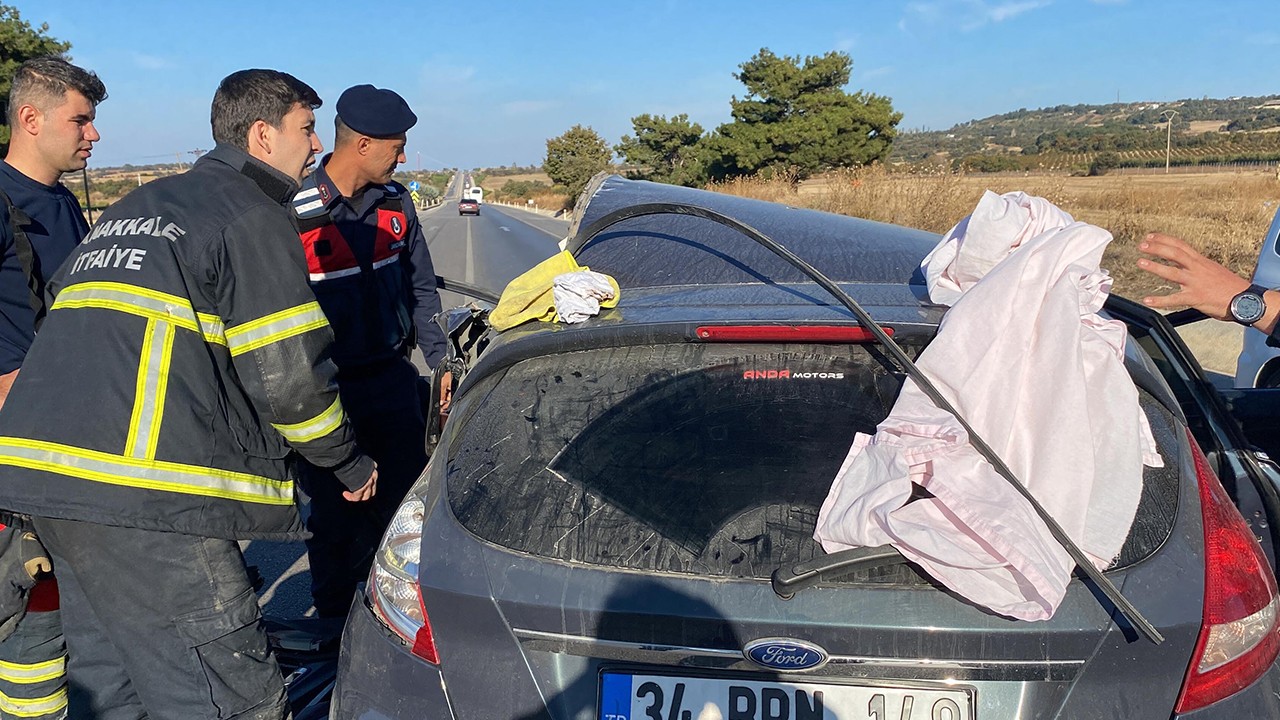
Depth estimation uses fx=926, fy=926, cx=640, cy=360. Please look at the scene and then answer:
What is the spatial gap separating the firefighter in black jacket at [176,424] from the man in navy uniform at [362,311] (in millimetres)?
1011

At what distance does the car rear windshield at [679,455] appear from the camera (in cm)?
167

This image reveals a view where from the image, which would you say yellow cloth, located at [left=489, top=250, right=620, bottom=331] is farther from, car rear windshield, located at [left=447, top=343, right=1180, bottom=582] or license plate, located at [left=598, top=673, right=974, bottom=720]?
license plate, located at [left=598, top=673, right=974, bottom=720]

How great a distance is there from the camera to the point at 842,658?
59.7 inches

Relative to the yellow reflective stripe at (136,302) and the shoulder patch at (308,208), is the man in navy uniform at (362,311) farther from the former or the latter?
the yellow reflective stripe at (136,302)

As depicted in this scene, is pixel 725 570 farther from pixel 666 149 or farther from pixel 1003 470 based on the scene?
pixel 666 149

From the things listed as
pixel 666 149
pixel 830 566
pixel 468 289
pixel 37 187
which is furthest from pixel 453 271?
pixel 666 149

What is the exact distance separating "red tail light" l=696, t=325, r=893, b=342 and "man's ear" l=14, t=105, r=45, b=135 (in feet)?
9.43

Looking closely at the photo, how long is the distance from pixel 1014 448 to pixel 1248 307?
4.96 ft

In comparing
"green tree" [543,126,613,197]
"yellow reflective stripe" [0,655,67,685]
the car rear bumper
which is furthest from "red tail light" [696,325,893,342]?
"green tree" [543,126,613,197]

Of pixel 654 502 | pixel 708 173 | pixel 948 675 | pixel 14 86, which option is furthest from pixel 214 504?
pixel 708 173

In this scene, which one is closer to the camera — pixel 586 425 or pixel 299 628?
pixel 586 425

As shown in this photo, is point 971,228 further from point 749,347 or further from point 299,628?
point 299,628

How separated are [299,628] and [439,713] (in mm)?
1824

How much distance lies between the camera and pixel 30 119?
334 centimetres
